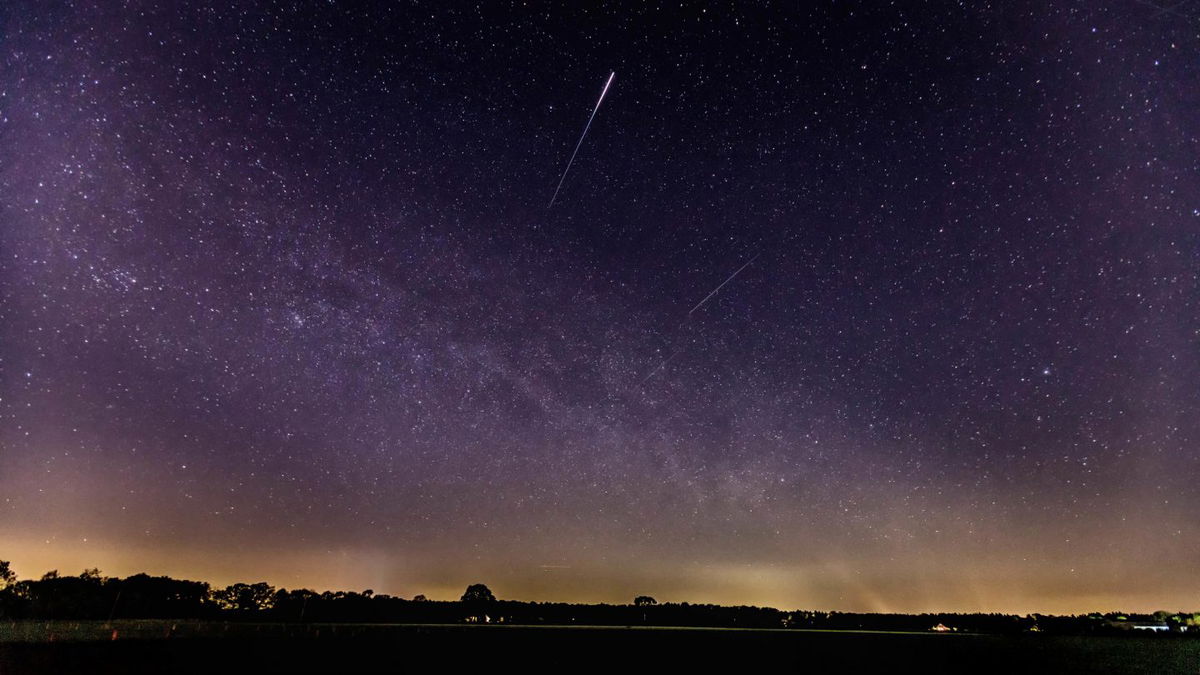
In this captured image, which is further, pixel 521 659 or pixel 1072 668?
pixel 1072 668

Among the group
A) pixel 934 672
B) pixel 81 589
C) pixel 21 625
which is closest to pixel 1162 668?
pixel 934 672

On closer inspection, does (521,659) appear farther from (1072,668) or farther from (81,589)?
(81,589)

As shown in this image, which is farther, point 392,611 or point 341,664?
point 392,611

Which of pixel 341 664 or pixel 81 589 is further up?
pixel 81 589

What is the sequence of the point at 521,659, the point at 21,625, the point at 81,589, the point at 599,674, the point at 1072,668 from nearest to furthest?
the point at 599,674 < the point at 521,659 < the point at 1072,668 < the point at 21,625 < the point at 81,589

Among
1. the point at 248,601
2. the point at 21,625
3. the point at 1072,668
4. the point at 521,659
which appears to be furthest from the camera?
the point at 248,601

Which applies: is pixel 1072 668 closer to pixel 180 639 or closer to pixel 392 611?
pixel 180 639

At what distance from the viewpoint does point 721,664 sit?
142ft

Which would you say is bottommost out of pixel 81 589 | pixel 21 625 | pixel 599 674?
pixel 599 674

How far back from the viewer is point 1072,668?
159 ft

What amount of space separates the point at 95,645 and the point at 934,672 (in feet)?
194

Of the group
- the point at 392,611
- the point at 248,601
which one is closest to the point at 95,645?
the point at 248,601

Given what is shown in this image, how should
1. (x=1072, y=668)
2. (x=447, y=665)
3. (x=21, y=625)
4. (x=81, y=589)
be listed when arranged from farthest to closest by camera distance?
(x=81, y=589) → (x=21, y=625) → (x=1072, y=668) → (x=447, y=665)

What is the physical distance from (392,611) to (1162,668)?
17925 centimetres
